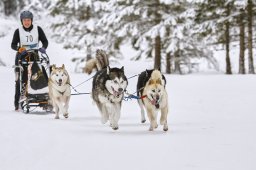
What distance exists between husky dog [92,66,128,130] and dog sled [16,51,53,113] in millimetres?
2492

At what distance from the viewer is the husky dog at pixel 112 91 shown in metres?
7.62

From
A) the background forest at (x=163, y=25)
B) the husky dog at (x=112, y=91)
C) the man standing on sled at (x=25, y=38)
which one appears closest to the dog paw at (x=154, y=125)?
the husky dog at (x=112, y=91)

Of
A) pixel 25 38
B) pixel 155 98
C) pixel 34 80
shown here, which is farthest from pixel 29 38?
pixel 155 98

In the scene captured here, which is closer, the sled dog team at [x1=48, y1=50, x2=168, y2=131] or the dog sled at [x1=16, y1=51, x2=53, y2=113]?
the sled dog team at [x1=48, y1=50, x2=168, y2=131]

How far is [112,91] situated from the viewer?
25.4ft

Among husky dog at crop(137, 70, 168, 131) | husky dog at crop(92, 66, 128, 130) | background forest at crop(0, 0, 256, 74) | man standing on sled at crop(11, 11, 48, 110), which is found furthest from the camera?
background forest at crop(0, 0, 256, 74)

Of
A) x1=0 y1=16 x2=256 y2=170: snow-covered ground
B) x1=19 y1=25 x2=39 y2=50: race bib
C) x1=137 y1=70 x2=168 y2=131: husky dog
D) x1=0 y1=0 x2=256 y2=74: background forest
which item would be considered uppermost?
x1=0 y1=0 x2=256 y2=74: background forest

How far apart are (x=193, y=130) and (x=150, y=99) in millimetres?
892

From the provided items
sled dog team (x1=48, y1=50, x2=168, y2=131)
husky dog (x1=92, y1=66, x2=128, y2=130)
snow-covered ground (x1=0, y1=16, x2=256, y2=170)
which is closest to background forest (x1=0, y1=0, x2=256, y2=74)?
snow-covered ground (x1=0, y1=16, x2=256, y2=170)

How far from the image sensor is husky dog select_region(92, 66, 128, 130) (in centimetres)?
762

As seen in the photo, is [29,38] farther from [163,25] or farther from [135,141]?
[163,25]

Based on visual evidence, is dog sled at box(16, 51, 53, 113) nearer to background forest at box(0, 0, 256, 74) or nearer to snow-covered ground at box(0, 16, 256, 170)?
snow-covered ground at box(0, 16, 256, 170)

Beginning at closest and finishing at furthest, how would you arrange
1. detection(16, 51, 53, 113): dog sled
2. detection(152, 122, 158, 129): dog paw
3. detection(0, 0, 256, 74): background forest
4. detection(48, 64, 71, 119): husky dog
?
detection(152, 122, 158, 129): dog paw, detection(48, 64, 71, 119): husky dog, detection(16, 51, 53, 113): dog sled, detection(0, 0, 256, 74): background forest

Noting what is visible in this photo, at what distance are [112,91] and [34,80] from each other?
3.12 m
